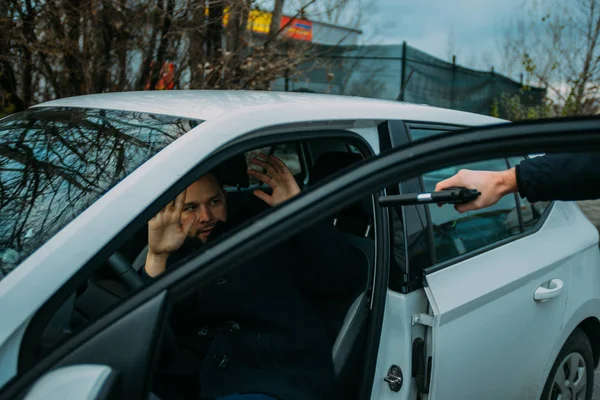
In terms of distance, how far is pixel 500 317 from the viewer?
6.79 feet

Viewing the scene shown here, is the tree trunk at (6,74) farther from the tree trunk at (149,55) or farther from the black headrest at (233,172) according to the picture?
the black headrest at (233,172)

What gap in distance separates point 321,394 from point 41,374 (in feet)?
3.51

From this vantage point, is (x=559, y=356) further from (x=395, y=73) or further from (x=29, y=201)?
(x=395, y=73)

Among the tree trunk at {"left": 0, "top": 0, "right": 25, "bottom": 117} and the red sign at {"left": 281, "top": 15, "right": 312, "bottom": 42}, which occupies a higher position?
the red sign at {"left": 281, "top": 15, "right": 312, "bottom": 42}

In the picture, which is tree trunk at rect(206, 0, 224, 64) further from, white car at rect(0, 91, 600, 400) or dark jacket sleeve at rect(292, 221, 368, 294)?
dark jacket sleeve at rect(292, 221, 368, 294)

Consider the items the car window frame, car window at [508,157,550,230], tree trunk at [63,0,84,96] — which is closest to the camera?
the car window frame

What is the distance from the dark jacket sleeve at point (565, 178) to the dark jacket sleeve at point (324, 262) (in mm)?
771

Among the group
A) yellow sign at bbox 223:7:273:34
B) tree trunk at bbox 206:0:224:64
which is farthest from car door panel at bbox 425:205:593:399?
yellow sign at bbox 223:7:273:34

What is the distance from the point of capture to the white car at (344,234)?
102cm

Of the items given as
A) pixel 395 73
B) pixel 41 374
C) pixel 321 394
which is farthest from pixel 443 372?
pixel 395 73

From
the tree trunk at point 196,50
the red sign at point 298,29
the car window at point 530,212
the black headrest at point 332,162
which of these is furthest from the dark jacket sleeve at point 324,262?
the red sign at point 298,29

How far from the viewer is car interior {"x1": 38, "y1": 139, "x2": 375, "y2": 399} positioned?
1673 millimetres

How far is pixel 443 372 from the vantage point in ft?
6.03

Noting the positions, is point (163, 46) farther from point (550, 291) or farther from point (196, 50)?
point (550, 291)
